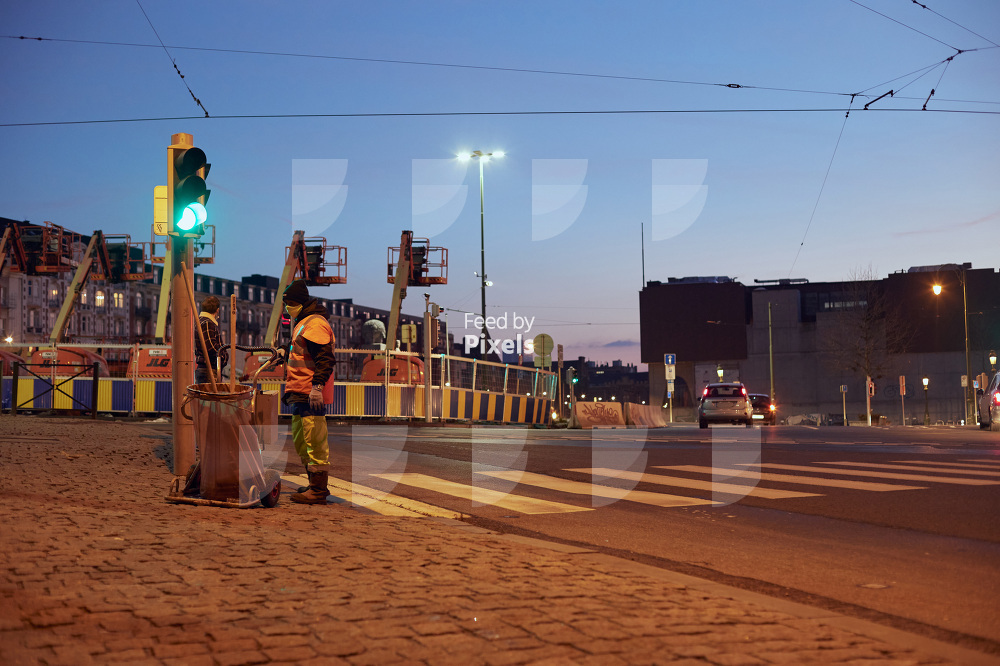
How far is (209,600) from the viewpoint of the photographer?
13.5 ft

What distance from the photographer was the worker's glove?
7828mm

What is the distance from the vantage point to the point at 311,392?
25.8 ft

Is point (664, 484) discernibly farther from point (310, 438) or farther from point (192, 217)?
point (192, 217)

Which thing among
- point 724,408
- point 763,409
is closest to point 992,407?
point 724,408

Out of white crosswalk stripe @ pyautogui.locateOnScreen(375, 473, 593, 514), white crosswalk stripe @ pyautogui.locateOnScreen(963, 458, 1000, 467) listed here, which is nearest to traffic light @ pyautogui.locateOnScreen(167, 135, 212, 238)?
white crosswalk stripe @ pyautogui.locateOnScreen(375, 473, 593, 514)

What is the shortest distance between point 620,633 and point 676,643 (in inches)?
9.1

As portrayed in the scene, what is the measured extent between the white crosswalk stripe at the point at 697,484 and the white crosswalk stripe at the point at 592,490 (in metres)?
0.64

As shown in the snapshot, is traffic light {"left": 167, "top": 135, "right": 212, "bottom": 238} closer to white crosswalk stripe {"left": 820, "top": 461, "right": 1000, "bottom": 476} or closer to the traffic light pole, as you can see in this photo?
the traffic light pole

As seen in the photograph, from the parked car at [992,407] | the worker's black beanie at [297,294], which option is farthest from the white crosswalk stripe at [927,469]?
the parked car at [992,407]

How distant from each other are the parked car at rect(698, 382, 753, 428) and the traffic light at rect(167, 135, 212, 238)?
79.9 ft

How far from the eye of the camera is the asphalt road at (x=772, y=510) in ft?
16.6

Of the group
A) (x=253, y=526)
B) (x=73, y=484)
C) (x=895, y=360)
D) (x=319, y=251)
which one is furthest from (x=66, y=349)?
(x=895, y=360)

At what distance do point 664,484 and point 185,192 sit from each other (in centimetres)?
584

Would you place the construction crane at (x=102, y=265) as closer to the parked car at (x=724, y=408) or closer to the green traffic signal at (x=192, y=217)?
the parked car at (x=724, y=408)
